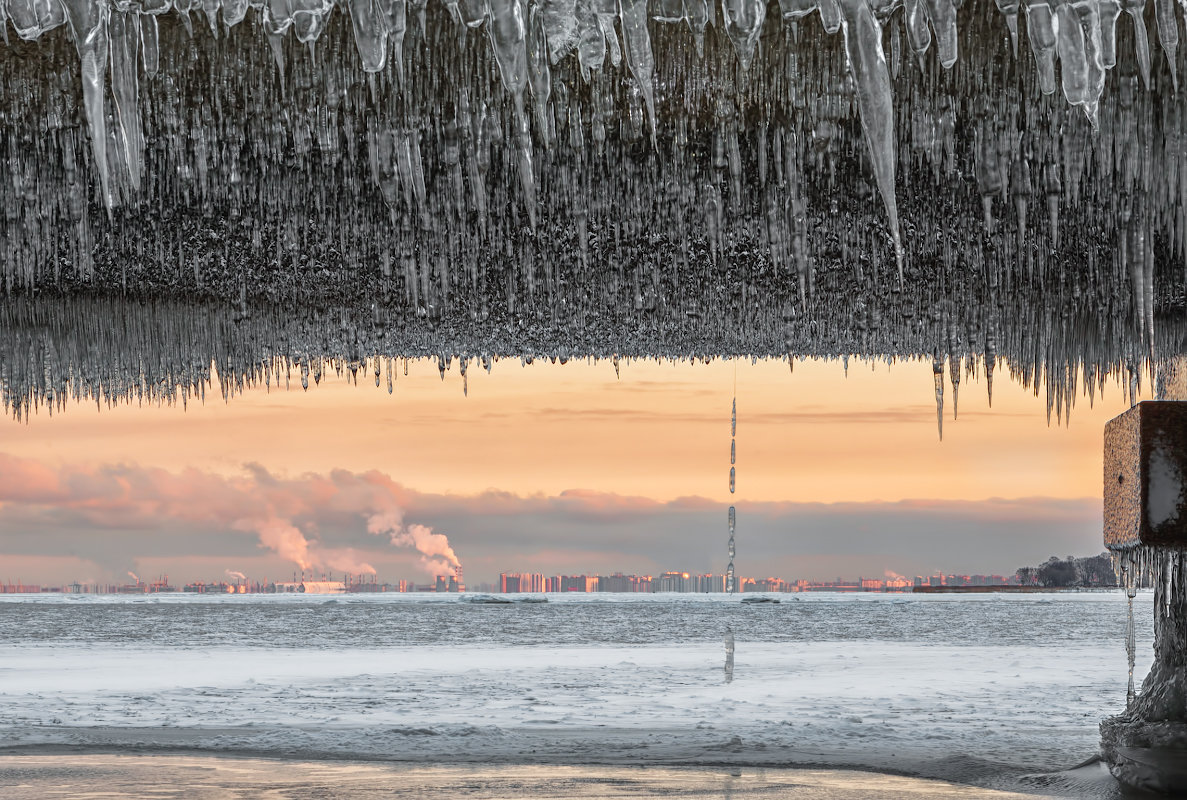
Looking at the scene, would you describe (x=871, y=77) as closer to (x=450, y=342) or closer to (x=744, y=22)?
(x=744, y=22)

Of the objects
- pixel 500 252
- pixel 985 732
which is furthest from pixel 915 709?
pixel 500 252

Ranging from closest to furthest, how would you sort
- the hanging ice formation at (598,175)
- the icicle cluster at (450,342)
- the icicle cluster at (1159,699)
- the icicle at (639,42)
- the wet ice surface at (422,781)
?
the icicle at (639,42)
the hanging ice formation at (598,175)
the wet ice surface at (422,781)
the icicle cluster at (1159,699)
the icicle cluster at (450,342)

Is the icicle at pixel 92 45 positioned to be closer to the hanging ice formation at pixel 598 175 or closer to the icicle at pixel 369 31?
the hanging ice formation at pixel 598 175

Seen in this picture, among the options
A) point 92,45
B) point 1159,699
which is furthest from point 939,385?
point 92,45

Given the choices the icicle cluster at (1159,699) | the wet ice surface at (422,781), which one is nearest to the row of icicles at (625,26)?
the icicle cluster at (1159,699)

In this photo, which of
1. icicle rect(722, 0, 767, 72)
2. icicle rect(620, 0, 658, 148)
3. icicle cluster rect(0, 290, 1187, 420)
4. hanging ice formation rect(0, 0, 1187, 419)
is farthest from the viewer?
icicle cluster rect(0, 290, 1187, 420)

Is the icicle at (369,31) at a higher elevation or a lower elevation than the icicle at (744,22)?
higher

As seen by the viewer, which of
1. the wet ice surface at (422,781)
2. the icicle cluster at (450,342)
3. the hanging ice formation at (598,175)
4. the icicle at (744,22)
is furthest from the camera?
the icicle cluster at (450,342)

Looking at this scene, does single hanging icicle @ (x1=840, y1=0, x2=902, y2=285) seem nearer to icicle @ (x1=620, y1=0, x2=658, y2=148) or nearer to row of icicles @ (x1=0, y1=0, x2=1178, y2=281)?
row of icicles @ (x1=0, y1=0, x2=1178, y2=281)

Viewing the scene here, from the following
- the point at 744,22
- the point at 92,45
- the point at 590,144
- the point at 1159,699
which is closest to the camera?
the point at 744,22

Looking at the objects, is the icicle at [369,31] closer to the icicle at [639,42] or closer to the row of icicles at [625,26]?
the row of icicles at [625,26]

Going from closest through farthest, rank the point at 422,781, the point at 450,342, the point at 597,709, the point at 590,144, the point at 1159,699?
the point at 590,144 < the point at 1159,699 < the point at 422,781 < the point at 450,342 < the point at 597,709

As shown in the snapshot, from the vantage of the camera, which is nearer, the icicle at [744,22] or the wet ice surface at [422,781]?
the icicle at [744,22]

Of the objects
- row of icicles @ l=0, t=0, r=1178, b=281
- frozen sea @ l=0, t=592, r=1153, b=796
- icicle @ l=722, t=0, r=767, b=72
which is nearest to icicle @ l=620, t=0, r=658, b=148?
row of icicles @ l=0, t=0, r=1178, b=281
